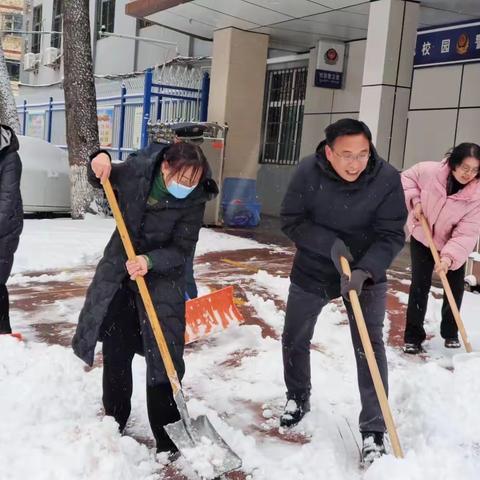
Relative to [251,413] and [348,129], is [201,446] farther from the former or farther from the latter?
[348,129]

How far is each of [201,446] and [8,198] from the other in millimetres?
2175

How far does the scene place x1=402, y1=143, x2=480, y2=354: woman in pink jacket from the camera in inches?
170

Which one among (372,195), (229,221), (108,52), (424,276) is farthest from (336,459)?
(108,52)

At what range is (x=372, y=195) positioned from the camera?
9.74 feet

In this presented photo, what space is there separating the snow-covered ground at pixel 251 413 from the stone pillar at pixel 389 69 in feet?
13.4

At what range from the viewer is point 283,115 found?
1356 centimetres

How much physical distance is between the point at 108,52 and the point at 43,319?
617 inches

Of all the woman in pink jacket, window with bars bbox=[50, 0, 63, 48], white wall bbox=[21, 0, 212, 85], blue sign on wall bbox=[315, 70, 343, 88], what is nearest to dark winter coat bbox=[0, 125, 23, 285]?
the woman in pink jacket

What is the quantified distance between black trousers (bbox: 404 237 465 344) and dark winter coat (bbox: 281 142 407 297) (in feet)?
5.96

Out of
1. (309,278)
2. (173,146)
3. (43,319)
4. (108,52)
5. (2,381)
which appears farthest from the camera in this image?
(108,52)

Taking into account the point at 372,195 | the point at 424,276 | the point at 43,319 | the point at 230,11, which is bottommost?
the point at 43,319

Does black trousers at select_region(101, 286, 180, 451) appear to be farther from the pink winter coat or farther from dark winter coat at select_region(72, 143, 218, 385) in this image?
the pink winter coat

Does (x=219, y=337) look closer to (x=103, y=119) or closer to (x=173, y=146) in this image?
(x=173, y=146)

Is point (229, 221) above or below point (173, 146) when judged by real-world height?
below
